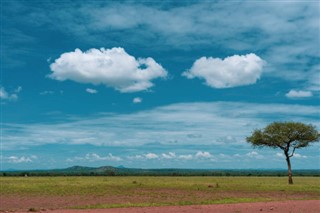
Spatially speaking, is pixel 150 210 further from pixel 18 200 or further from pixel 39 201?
pixel 18 200

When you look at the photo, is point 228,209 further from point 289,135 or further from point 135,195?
point 289,135

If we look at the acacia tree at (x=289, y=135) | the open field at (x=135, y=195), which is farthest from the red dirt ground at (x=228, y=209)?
the acacia tree at (x=289, y=135)

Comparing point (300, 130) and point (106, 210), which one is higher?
point (300, 130)

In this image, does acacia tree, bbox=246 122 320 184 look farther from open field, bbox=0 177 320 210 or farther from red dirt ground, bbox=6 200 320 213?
red dirt ground, bbox=6 200 320 213

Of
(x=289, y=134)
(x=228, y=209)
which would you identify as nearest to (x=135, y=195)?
(x=228, y=209)

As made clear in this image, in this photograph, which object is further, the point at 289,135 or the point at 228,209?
the point at 289,135

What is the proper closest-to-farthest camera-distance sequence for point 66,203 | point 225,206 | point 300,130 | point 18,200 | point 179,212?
1. point 179,212
2. point 225,206
3. point 66,203
4. point 18,200
5. point 300,130

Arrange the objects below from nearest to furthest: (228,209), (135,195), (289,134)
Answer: (228,209) < (135,195) < (289,134)

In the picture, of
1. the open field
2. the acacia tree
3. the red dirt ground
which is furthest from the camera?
the acacia tree

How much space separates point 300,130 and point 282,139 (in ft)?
9.85

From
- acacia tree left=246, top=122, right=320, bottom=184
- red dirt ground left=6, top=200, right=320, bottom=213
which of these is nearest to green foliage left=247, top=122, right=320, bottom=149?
acacia tree left=246, top=122, right=320, bottom=184

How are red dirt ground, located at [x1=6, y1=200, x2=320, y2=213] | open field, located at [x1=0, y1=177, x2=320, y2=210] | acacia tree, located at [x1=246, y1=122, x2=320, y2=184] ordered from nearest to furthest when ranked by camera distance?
red dirt ground, located at [x1=6, y1=200, x2=320, y2=213], open field, located at [x1=0, y1=177, x2=320, y2=210], acacia tree, located at [x1=246, y1=122, x2=320, y2=184]

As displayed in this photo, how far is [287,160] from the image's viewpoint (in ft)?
225

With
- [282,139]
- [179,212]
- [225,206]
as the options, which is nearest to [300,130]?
[282,139]
